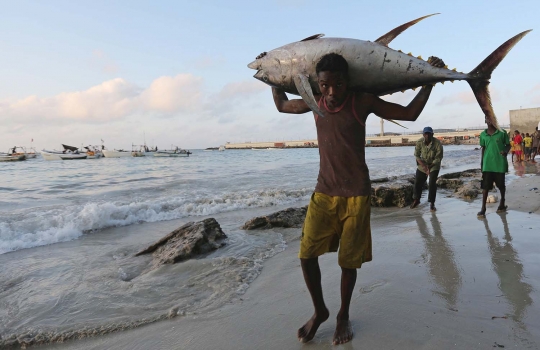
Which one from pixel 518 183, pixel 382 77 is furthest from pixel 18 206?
pixel 518 183

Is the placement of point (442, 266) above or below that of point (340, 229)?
below

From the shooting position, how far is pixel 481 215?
6.05m

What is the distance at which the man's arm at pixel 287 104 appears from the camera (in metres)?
2.62

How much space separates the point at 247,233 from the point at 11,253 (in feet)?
13.9

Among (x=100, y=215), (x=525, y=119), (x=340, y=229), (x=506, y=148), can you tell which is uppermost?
(x=525, y=119)

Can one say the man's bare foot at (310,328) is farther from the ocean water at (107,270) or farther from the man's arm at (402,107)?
the man's arm at (402,107)

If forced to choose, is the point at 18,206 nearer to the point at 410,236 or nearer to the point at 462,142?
the point at 410,236

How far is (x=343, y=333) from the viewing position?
2.28m

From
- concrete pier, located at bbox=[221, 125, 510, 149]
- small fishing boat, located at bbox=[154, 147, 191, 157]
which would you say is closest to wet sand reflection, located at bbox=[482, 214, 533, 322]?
concrete pier, located at bbox=[221, 125, 510, 149]

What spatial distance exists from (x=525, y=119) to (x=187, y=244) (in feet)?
98.4

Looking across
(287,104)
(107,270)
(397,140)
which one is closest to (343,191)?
(287,104)

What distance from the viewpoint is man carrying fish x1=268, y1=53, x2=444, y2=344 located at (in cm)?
232

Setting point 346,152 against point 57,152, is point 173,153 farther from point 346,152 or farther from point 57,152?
point 346,152

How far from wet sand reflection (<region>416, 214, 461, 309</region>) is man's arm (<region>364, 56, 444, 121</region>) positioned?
150 centimetres
